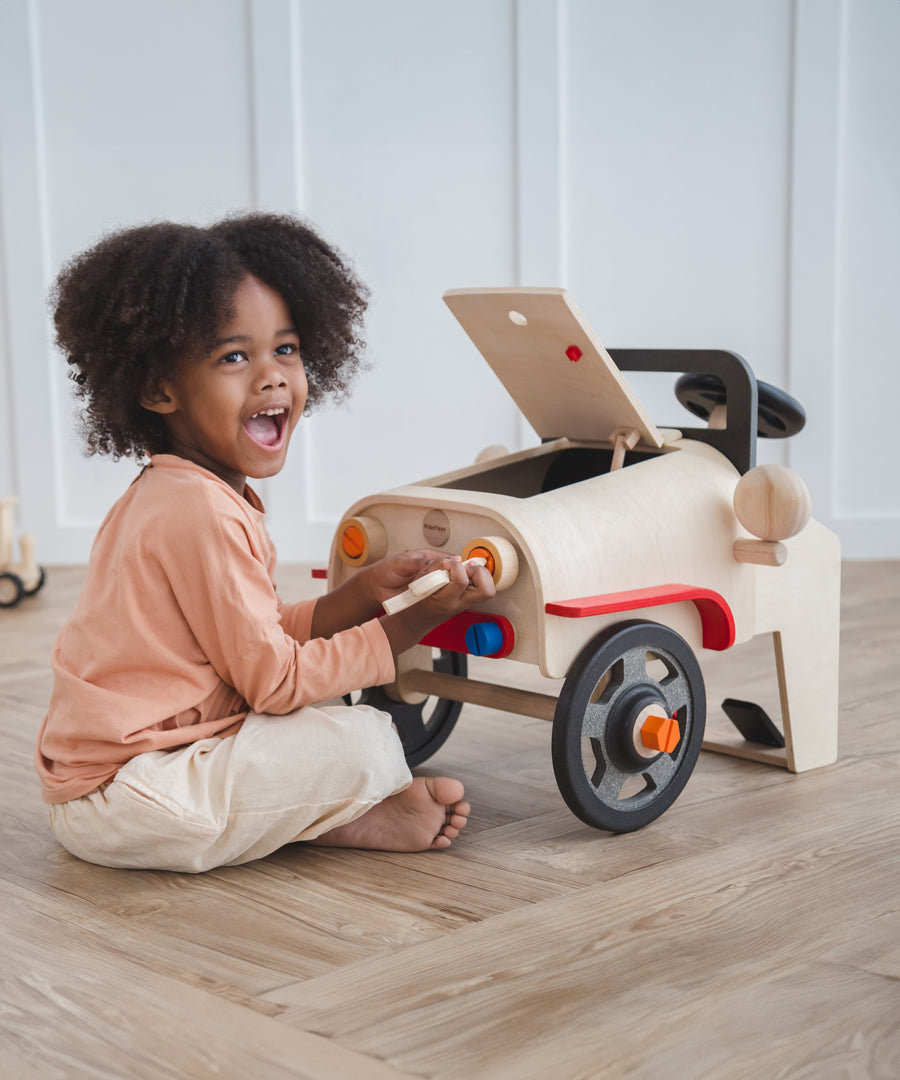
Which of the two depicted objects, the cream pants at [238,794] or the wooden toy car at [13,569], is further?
the wooden toy car at [13,569]

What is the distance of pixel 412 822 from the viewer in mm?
1048

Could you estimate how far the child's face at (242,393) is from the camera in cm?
104

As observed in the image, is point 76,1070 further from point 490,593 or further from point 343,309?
point 343,309

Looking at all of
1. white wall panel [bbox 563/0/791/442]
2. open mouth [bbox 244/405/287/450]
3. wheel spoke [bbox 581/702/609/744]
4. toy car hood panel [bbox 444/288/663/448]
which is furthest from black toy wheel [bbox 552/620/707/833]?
white wall panel [bbox 563/0/791/442]

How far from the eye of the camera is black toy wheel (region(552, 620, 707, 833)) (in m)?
1.00

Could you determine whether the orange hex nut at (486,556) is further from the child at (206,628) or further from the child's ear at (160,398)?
the child's ear at (160,398)

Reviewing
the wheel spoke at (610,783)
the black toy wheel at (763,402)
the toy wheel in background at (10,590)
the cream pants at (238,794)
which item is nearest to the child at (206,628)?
the cream pants at (238,794)

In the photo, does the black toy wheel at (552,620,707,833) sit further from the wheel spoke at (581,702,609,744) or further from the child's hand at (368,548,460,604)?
the child's hand at (368,548,460,604)

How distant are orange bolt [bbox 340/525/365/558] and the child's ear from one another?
0.63 feet

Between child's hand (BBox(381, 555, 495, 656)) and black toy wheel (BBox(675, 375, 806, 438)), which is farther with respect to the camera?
black toy wheel (BBox(675, 375, 806, 438))

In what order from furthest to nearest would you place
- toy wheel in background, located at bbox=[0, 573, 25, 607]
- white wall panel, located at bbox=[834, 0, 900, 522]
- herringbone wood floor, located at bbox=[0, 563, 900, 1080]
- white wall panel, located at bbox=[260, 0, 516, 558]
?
white wall panel, located at bbox=[260, 0, 516, 558] < white wall panel, located at bbox=[834, 0, 900, 522] < toy wheel in background, located at bbox=[0, 573, 25, 607] < herringbone wood floor, located at bbox=[0, 563, 900, 1080]

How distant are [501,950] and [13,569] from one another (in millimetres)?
1672

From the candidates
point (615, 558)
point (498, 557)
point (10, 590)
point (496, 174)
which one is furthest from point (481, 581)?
point (496, 174)

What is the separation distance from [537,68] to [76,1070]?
216 centimetres
